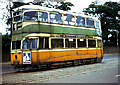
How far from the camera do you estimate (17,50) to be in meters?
12.6

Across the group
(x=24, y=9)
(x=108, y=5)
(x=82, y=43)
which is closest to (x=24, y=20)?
(x=24, y=9)

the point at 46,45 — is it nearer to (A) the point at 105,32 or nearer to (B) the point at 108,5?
(A) the point at 105,32

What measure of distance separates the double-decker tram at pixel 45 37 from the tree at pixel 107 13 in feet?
88.8

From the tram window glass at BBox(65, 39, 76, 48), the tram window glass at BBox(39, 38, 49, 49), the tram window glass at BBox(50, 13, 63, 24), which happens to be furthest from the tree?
the tram window glass at BBox(39, 38, 49, 49)

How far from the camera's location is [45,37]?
1303 centimetres

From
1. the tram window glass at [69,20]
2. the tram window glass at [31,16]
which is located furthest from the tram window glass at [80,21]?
the tram window glass at [31,16]

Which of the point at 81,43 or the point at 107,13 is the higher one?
the point at 107,13

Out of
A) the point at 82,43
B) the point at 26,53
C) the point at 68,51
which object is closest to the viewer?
the point at 26,53

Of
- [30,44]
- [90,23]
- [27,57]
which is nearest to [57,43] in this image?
[30,44]

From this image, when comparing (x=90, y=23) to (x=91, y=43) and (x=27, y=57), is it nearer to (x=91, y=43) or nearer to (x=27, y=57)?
(x=91, y=43)

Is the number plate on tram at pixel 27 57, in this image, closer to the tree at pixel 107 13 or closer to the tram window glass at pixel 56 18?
the tram window glass at pixel 56 18

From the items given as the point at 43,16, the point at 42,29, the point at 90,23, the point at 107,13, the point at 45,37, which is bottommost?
the point at 45,37

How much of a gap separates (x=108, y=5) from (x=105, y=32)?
7.13 m

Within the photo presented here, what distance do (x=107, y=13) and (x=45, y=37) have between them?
33828mm
